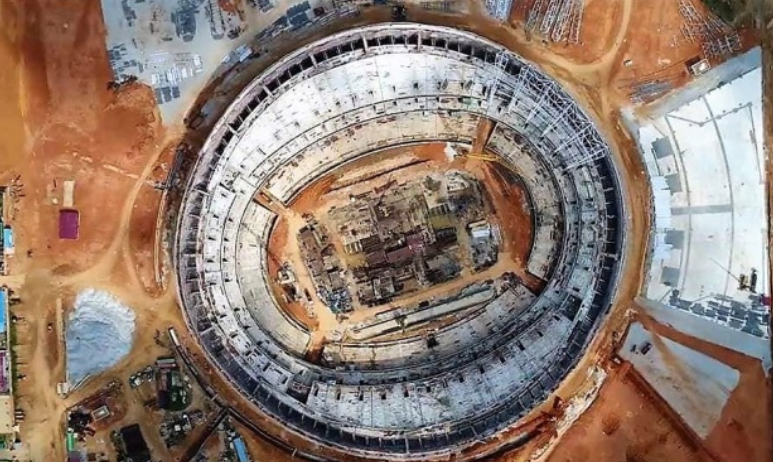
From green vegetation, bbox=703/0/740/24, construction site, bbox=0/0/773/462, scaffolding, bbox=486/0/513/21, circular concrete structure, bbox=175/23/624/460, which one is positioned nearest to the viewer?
construction site, bbox=0/0/773/462

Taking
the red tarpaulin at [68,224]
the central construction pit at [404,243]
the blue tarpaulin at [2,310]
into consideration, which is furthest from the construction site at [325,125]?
the central construction pit at [404,243]

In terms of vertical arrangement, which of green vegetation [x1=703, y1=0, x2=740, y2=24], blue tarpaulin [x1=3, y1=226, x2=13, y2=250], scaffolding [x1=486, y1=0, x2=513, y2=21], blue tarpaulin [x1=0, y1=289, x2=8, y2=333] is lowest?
blue tarpaulin [x1=0, y1=289, x2=8, y2=333]

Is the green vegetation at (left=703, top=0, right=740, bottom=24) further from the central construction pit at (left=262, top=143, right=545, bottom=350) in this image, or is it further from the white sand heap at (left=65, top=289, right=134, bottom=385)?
the white sand heap at (left=65, top=289, right=134, bottom=385)

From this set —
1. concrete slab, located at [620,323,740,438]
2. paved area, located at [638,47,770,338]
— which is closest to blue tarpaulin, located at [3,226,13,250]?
concrete slab, located at [620,323,740,438]

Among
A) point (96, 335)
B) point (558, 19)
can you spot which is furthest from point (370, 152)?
point (96, 335)

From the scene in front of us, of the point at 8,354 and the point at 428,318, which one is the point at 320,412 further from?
the point at 8,354

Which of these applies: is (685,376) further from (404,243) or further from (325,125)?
(325,125)

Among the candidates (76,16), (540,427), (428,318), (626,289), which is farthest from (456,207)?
(76,16)

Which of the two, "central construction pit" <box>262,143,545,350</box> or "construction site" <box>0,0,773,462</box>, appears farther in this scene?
"central construction pit" <box>262,143,545,350</box>
